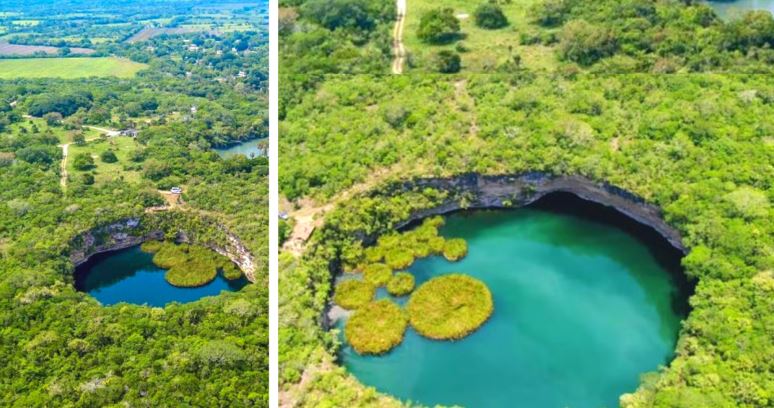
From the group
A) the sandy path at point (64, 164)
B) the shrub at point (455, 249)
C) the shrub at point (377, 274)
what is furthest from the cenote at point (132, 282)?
the shrub at point (455, 249)

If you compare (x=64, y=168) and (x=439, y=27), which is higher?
(x=439, y=27)

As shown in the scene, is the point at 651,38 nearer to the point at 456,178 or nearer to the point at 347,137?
the point at 456,178

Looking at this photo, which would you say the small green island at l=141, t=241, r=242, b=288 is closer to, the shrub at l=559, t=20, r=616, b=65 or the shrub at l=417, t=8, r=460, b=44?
the shrub at l=417, t=8, r=460, b=44

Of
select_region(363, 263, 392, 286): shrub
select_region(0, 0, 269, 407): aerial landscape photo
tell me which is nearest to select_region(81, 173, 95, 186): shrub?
select_region(0, 0, 269, 407): aerial landscape photo

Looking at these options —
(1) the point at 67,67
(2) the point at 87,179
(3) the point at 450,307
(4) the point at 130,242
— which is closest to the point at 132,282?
(4) the point at 130,242

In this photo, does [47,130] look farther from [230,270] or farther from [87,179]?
[230,270]
